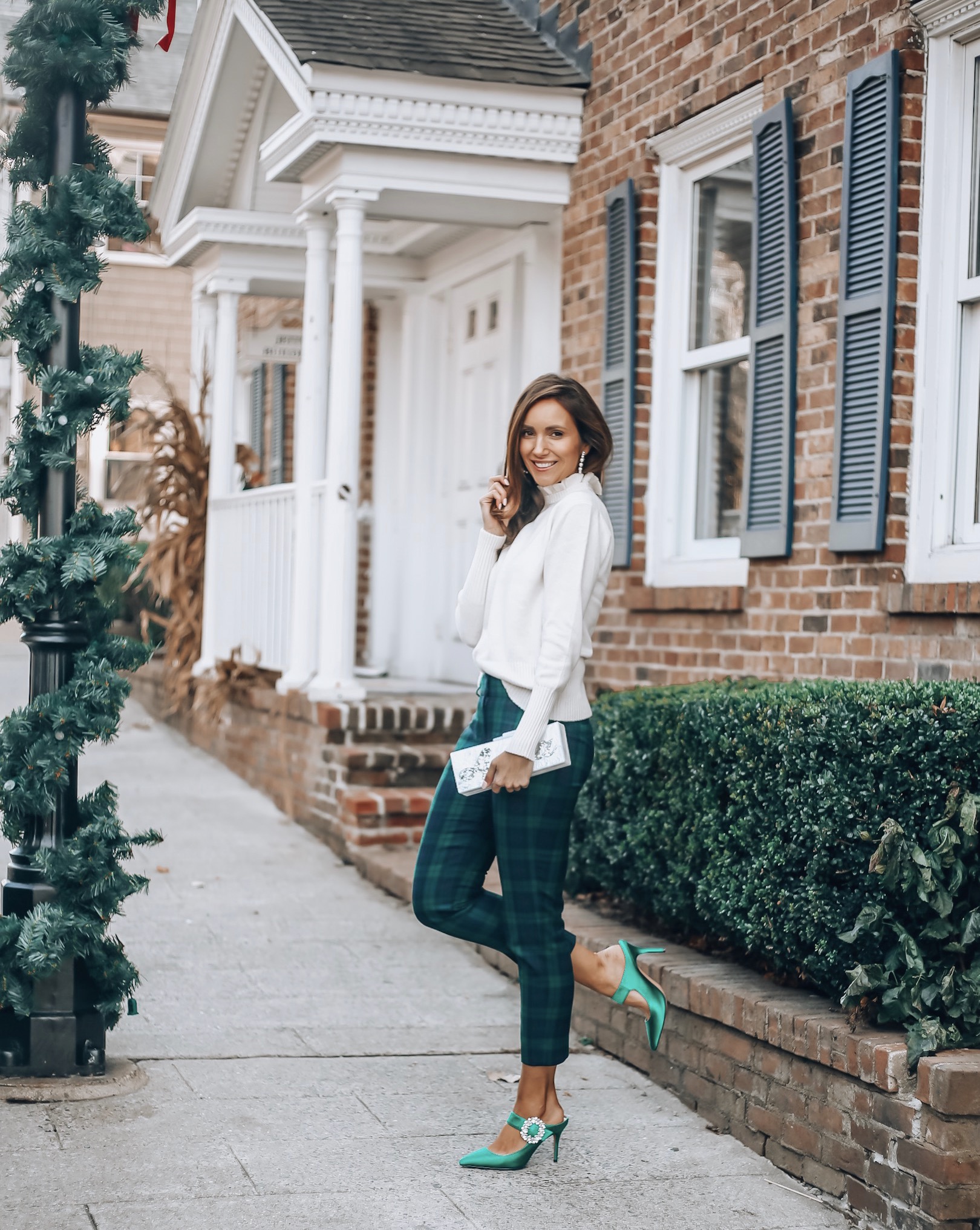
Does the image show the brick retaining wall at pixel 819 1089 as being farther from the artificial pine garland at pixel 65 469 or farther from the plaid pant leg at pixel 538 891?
the artificial pine garland at pixel 65 469

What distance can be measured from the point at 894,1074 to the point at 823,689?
1.09m

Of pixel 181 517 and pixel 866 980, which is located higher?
pixel 181 517

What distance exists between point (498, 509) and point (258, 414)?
37.4ft

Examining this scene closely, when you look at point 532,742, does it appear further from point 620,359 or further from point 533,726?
point 620,359

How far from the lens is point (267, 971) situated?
5.61m

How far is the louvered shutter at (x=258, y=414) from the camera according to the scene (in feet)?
48.2

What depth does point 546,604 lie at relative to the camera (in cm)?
372

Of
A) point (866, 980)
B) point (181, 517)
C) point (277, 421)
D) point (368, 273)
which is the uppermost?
point (368, 273)

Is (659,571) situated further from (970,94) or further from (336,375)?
(970,94)

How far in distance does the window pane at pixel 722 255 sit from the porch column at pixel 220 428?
406 cm

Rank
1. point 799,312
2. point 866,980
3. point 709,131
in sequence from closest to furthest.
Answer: point 866,980, point 799,312, point 709,131

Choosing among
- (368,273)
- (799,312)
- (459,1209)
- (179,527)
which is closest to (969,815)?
(459,1209)

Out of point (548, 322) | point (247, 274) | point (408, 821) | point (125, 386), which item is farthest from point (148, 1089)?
point (247, 274)

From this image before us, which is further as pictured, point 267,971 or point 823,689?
point 267,971
